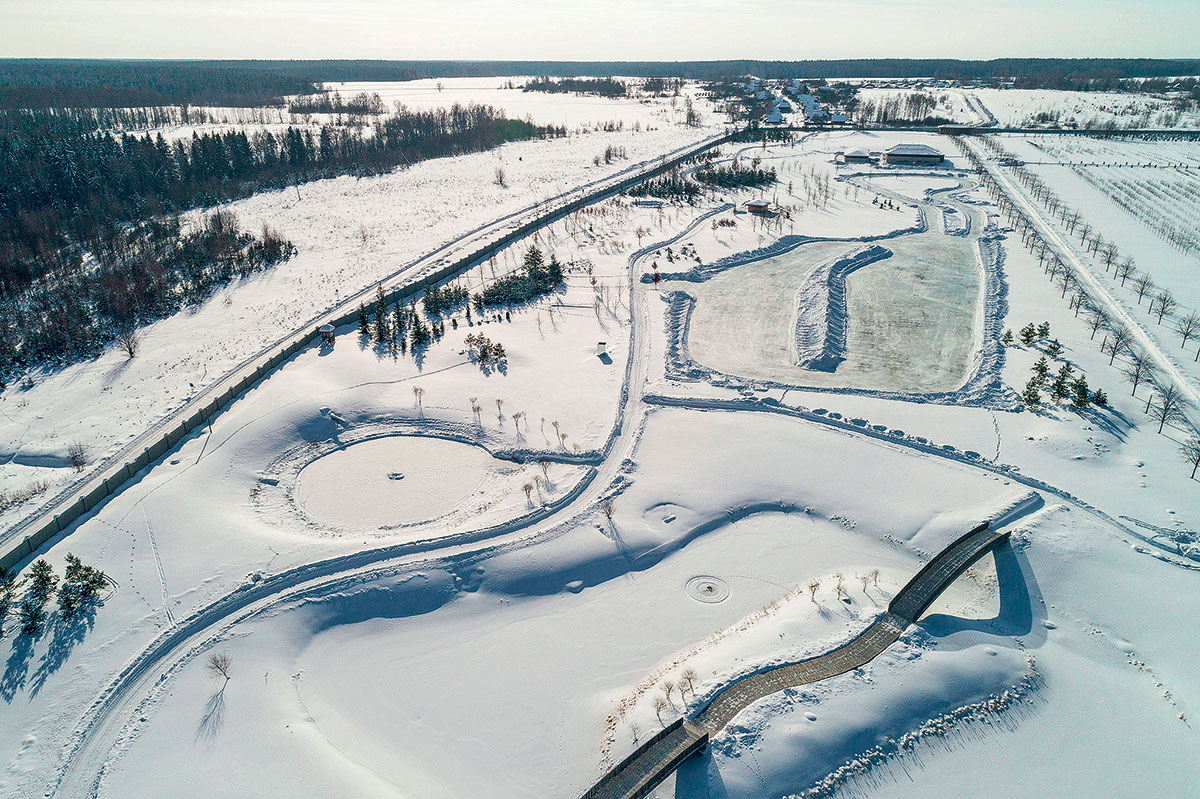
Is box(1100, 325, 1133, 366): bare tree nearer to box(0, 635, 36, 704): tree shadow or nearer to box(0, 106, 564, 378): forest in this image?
Answer: box(0, 635, 36, 704): tree shadow

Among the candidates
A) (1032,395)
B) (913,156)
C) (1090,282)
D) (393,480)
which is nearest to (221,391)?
(393,480)

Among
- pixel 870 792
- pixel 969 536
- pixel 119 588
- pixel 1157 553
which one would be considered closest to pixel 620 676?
pixel 870 792

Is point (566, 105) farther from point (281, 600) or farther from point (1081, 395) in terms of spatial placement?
point (281, 600)

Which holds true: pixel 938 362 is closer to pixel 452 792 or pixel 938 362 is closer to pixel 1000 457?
pixel 1000 457

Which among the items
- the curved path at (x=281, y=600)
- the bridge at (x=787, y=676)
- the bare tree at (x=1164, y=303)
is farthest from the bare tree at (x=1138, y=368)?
the bridge at (x=787, y=676)

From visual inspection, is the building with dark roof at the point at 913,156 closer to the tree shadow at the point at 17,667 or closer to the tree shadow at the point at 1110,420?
the tree shadow at the point at 1110,420

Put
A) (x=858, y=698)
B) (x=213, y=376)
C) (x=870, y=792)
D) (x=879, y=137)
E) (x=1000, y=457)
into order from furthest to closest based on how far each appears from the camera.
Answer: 1. (x=879, y=137)
2. (x=213, y=376)
3. (x=1000, y=457)
4. (x=858, y=698)
5. (x=870, y=792)

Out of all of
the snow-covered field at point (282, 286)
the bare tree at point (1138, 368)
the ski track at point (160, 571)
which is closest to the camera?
the ski track at point (160, 571)
